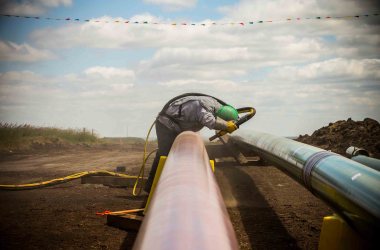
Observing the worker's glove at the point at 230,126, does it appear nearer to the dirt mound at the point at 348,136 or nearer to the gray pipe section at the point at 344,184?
the gray pipe section at the point at 344,184

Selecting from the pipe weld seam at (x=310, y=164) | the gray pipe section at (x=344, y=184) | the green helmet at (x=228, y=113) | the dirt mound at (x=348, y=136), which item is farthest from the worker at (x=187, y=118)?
the dirt mound at (x=348, y=136)

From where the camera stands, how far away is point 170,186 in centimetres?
182

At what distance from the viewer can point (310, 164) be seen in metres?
3.45

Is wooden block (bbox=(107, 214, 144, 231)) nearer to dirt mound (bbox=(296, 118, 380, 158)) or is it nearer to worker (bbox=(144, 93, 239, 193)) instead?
worker (bbox=(144, 93, 239, 193))

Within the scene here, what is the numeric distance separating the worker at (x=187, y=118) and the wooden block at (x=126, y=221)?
122 cm

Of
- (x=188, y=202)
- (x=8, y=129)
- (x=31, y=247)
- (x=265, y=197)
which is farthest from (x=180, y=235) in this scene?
(x=8, y=129)

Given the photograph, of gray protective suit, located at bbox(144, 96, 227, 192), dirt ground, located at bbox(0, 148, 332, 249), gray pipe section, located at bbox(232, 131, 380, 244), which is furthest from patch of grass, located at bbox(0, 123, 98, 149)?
gray pipe section, located at bbox(232, 131, 380, 244)

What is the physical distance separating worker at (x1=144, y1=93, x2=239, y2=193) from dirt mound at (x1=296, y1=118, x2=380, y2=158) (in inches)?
223

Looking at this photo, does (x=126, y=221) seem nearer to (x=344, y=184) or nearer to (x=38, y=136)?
(x=344, y=184)

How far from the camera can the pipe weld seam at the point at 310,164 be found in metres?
3.31

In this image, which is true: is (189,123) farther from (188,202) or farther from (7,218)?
(188,202)

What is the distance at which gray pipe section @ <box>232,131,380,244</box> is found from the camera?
2.15m

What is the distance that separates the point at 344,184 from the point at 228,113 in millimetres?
3121

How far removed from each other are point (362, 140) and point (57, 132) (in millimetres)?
16912
